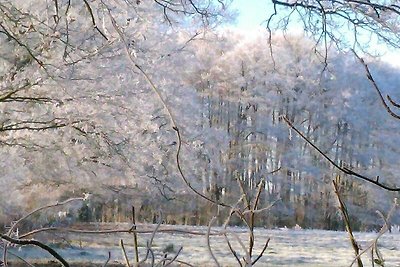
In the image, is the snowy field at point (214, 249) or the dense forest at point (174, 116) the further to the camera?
the snowy field at point (214, 249)

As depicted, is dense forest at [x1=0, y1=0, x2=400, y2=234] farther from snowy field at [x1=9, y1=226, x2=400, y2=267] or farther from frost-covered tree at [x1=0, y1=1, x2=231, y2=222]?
snowy field at [x1=9, y1=226, x2=400, y2=267]

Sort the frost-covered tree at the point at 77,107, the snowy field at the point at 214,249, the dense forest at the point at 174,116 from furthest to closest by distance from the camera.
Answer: the snowy field at the point at 214,249 < the frost-covered tree at the point at 77,107 < the dense forest at the point at 174,116

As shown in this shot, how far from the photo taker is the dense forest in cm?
409

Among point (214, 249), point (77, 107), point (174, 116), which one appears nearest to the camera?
point (174, 116)

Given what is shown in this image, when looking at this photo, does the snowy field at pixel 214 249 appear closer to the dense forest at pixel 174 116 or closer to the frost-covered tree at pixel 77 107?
the dense forest at pixel 174 116

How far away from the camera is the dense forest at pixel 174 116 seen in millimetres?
4094

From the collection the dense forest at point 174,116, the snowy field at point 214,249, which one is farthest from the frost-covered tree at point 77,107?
the snowy field at point 214,249

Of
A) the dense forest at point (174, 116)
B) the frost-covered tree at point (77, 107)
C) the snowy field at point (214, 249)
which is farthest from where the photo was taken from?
the snowy field at point (214, 249)

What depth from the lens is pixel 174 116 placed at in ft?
2.04

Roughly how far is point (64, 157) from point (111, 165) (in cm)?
78

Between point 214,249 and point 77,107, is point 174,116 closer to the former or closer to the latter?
point 77,107

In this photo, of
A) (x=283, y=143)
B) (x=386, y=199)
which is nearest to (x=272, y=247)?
(x=386, y=199)

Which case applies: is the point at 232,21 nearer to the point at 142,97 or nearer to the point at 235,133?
the point at 142,97

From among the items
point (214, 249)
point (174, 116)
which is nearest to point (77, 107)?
point (214, 249)
